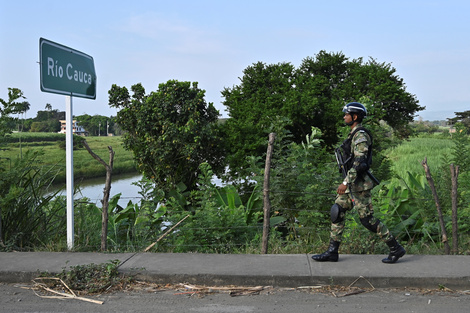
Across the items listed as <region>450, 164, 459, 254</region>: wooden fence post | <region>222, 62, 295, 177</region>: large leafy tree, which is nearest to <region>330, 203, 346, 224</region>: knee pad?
<region>450, 164, 459, 254</region>: wooden fence post

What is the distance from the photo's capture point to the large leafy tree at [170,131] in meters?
13.5

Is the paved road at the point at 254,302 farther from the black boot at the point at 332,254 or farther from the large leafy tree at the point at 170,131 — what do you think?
the large leafy tree at the point at 170,131

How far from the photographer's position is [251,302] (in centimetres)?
494

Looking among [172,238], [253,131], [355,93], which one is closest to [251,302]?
[172,238]

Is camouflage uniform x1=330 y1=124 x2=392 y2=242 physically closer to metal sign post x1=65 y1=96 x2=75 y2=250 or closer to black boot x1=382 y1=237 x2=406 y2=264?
black boot x1=382 y1=237 x2=406 y2=264

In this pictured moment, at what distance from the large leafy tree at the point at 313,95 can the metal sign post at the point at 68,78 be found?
7.79 m

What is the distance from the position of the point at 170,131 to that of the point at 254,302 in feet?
29.4

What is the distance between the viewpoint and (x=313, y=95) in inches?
662

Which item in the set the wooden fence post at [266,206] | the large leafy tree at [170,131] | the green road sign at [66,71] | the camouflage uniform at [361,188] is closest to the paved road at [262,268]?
the wooden fence post at [266,206]

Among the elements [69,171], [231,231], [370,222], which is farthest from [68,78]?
[370,222]

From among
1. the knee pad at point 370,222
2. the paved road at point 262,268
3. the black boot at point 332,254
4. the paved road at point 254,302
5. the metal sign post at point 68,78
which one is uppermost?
the metal sign post at point 68,78

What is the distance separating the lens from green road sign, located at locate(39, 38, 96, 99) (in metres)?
6.28

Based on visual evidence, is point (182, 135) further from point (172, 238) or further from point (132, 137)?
point (172, 238)

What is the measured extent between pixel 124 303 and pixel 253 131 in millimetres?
10347
